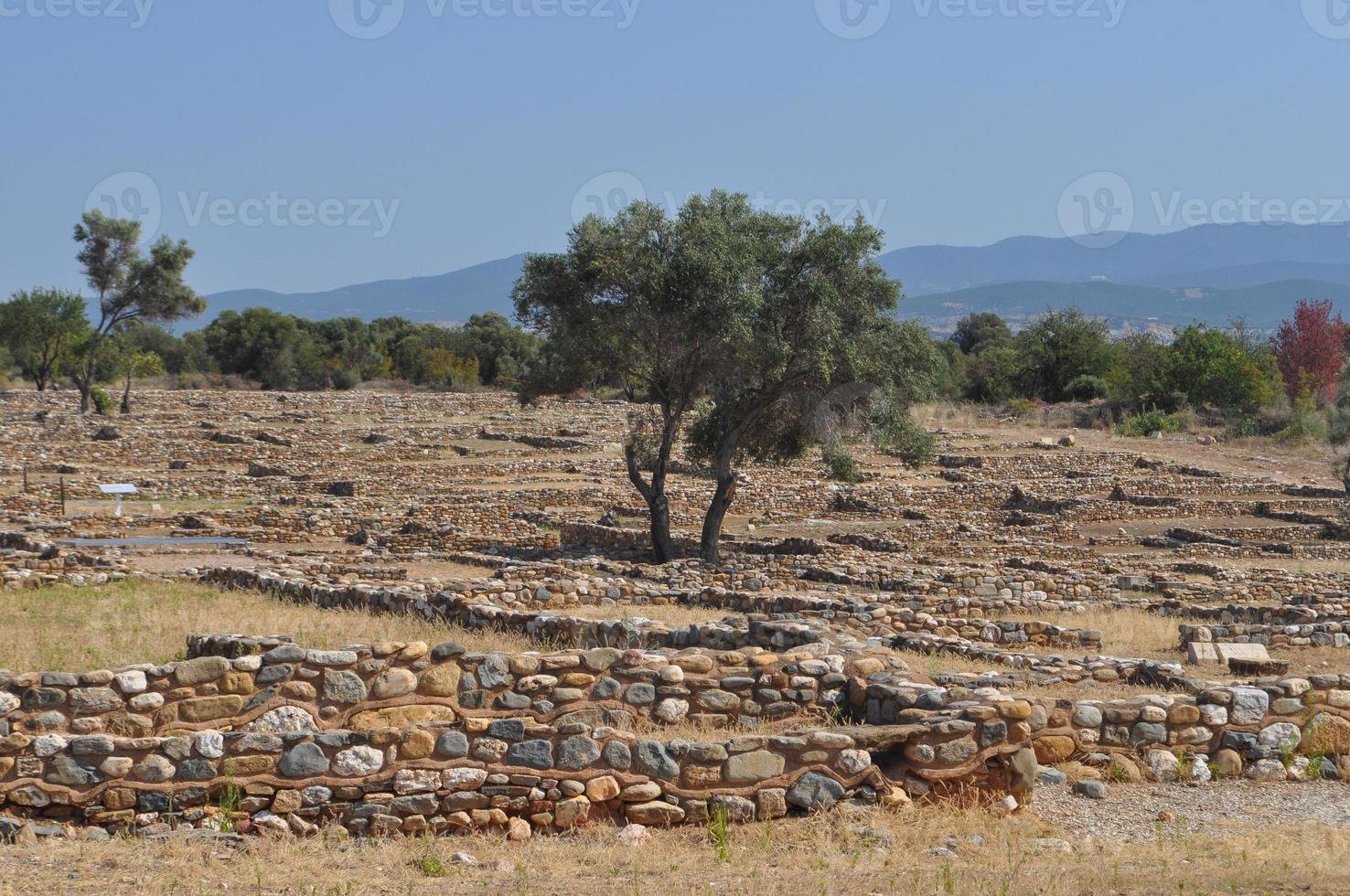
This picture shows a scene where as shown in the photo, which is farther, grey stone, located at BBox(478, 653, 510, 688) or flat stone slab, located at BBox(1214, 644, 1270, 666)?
flat stone slab, located at BBox(1214, 644, 1270, 666)

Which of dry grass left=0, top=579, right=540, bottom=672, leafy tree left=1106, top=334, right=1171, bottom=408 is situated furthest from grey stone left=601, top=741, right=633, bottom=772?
leafy tree left=1106, top=334, right=1171, bottom=408

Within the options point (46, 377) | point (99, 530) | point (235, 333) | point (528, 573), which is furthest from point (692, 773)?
point (235, 333)

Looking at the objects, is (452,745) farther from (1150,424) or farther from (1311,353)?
(1311,353)

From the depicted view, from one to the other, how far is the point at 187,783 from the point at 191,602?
9956 millimetres

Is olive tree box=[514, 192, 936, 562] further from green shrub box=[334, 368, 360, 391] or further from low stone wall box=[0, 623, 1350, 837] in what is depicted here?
green shrub box=[334, 368, 360, 391]

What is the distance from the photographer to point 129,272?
2574 inches

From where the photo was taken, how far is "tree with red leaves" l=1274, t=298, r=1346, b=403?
68.2 meters

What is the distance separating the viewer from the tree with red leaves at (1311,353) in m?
68.2

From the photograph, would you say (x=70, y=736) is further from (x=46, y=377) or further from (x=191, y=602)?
(x=46, y=377)

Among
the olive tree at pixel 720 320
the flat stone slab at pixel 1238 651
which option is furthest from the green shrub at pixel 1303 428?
the flat stone slab at pixel 1238 651

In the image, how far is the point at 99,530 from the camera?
28172 millimetres

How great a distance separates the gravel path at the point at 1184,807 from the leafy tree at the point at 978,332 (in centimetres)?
11363

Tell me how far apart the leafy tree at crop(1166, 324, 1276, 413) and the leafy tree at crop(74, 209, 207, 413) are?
5023cm

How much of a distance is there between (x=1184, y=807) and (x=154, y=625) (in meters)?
11.2
